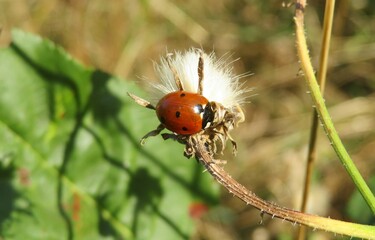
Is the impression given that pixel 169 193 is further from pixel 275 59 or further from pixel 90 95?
pixel 275 59

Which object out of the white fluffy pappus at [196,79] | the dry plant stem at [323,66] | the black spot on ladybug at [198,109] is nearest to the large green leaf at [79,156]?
the dry plant stem at [323,66]

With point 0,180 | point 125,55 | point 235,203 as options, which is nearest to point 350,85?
point 235,203

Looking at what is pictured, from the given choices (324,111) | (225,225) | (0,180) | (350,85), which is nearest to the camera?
(324,111)

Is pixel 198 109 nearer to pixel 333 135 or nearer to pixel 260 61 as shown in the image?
pixel 333 135

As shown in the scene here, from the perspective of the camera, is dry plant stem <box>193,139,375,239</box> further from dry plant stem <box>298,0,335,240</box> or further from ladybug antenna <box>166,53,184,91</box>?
dry plant stem <box>298,0,335,240</box>

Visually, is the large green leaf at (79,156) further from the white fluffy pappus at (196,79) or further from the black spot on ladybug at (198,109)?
the black spot on ladybug at (198,109)

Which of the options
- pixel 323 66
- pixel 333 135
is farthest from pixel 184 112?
pixel 323 66
